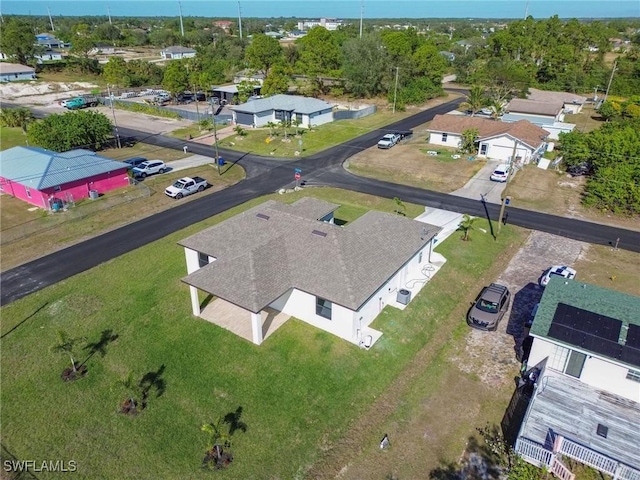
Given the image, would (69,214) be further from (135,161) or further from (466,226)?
(466,226)

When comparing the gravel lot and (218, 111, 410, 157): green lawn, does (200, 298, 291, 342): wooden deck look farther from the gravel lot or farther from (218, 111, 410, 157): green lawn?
(218, 111, 410, 157): green lawn

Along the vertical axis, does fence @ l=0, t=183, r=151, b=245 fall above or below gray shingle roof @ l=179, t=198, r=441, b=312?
below

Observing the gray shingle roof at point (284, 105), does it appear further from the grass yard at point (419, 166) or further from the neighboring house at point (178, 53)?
the neighboring house at point (178, 53)

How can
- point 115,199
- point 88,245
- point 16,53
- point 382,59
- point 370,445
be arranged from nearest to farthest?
point 370,445 → point 88,245 → point 115,199 → point 382,59 → point 16,53

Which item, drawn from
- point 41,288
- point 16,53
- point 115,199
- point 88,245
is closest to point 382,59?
point 115,199

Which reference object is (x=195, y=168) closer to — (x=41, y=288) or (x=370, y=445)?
(x=41, y=288)
